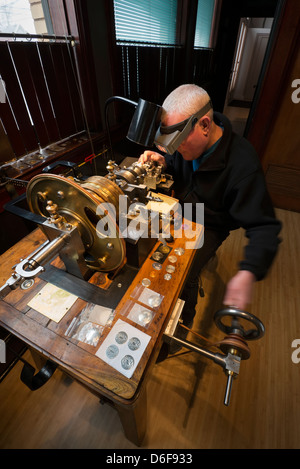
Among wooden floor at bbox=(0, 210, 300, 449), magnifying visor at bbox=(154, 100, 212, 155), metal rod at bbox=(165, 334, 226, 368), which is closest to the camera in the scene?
metal rod at bbox=(165, 334, 226, 368)

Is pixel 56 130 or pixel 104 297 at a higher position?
pixel 56 130

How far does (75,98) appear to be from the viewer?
1584mm

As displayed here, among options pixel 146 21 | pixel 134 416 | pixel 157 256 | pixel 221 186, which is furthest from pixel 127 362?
pixel 146 21

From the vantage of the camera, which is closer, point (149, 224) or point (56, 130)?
point (149, 224)

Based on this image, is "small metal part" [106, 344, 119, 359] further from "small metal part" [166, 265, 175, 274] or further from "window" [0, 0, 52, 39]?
"window" [0, 0, 52, 39]

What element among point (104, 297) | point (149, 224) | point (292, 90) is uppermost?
point (292, 90)

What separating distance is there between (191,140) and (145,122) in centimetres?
26

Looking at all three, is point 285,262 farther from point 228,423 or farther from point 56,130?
point 56,130

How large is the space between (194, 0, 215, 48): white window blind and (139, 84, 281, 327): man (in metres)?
3.60

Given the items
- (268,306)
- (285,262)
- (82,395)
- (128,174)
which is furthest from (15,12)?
(285,262)

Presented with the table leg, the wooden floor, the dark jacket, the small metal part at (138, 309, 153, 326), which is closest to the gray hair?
the dark jacket

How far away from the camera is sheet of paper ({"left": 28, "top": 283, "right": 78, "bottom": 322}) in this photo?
839mm

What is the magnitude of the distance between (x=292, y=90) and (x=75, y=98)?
1.94 m

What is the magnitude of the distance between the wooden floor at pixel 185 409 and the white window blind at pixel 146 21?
2526 millimetres
